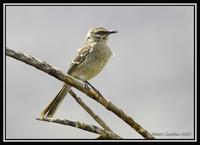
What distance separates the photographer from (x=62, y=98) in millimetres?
5793

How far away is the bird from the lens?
708cm

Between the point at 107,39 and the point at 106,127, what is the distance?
5154mm

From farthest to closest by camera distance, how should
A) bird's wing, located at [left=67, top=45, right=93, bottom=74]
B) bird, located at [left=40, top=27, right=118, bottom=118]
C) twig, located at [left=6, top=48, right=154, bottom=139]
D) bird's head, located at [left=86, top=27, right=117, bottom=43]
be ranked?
bird's head, located at [left=86, top=27, right=117, bottom=43] < bird's wing, located at [left=67, top=45, right=93, bottom=74] < bird, located at [left=40, top=27, right=118, bottom=118] < twig, located at [left=6, top=48, right=154, bottom=139]

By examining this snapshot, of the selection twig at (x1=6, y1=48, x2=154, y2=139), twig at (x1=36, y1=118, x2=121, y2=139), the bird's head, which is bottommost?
twig at (x1=36, y1=118, x2=121, y2=139)

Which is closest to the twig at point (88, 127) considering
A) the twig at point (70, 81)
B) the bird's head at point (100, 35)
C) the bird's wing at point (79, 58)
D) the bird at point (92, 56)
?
the twig at point (70, 81)

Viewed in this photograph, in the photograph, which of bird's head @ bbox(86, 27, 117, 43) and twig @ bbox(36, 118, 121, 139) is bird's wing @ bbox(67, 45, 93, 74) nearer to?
bird's head @ bbox(86, 27, 117, 43)

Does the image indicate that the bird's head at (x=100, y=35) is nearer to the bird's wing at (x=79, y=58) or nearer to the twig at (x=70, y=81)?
the bird's wing at (x=79, y=58)

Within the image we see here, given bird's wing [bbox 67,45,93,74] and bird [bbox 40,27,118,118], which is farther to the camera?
bird's wing [bbox 67,45,93,74]

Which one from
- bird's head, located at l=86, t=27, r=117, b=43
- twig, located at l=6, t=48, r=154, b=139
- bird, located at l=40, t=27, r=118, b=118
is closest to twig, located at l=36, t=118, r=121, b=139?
twig, located at l=6, t=48, r=154, b=139

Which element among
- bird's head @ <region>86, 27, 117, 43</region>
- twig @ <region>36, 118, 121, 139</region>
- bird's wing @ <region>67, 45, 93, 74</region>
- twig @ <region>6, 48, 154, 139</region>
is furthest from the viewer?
bird's head @ <region>86, 27, 117, 43</region>

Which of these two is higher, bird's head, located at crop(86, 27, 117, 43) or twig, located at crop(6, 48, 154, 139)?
bird's head, located at crop(86, 27, 117, 43)

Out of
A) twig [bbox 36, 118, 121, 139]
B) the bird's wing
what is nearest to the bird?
the bird's wing

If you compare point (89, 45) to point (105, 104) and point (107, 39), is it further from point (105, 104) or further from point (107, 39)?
point (105, 104)

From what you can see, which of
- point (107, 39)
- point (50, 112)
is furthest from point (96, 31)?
point (50, 112)
